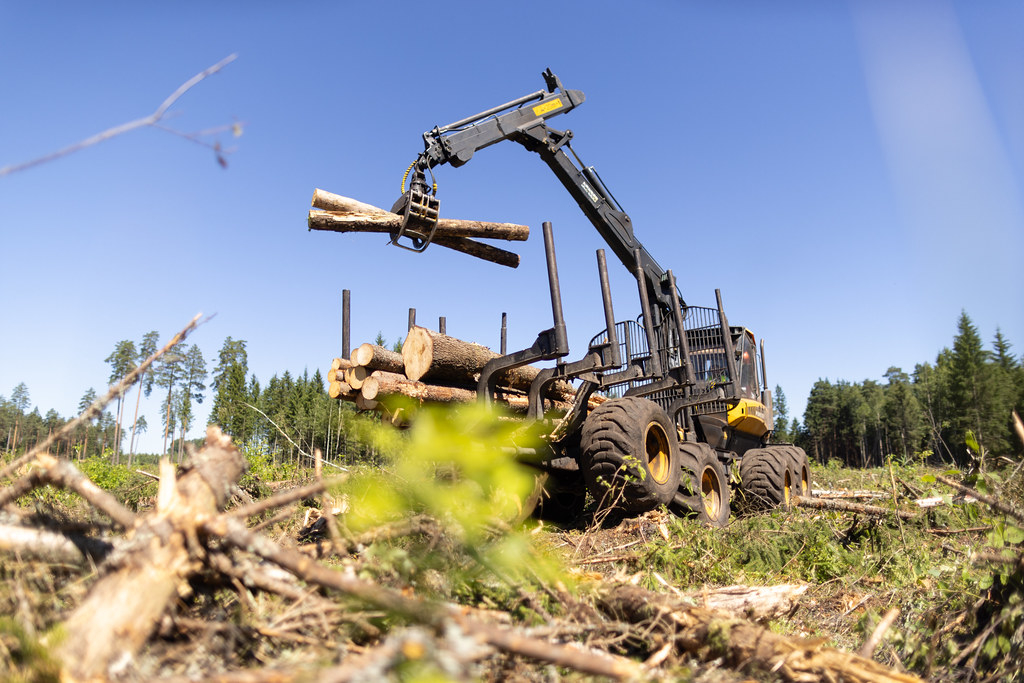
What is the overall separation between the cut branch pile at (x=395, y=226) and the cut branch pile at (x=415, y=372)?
3.78ft

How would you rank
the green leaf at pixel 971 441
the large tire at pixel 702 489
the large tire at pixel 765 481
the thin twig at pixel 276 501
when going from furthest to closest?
the large tire at pixel 765 481, the large tire at pixel 702 489, the green leaf at pixel 971 441, the thin twig at pixel 276 501

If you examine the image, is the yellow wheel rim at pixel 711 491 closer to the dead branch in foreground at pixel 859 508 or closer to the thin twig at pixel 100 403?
the dead branch in foreground at pixel 859 508

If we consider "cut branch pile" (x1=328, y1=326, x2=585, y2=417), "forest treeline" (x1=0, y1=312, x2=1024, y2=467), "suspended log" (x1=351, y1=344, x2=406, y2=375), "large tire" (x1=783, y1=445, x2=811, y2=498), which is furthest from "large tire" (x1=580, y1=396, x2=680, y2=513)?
"forest treeline" (x1=0, y1=312, x2=1024, y2=467)

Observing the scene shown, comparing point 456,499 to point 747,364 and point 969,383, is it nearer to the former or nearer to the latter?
point 747,364

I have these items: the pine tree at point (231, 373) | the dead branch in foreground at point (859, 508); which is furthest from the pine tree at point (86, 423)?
the pine tree at point (231, 373)

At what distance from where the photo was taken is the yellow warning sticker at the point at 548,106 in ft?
28.2

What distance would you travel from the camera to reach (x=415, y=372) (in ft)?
21.1

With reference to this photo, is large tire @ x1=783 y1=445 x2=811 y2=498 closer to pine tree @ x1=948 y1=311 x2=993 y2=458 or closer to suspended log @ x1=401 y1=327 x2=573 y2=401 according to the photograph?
suspended log @ x1=401 y1=327 x2=573 y2=401

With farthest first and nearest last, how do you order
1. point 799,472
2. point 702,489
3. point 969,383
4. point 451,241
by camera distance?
point 969,383 → point 799,472 → point 702,489 → point 451,241

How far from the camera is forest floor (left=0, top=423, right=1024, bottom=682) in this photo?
75.5 inches

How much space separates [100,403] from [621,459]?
4182mm

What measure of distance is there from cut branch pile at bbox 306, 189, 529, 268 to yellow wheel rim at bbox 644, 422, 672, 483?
2.80m

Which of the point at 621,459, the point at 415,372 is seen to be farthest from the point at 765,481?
the point at 415,372

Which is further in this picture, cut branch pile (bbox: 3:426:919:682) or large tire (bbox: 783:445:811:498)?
large tire (bbox: 783:445:811:498)
